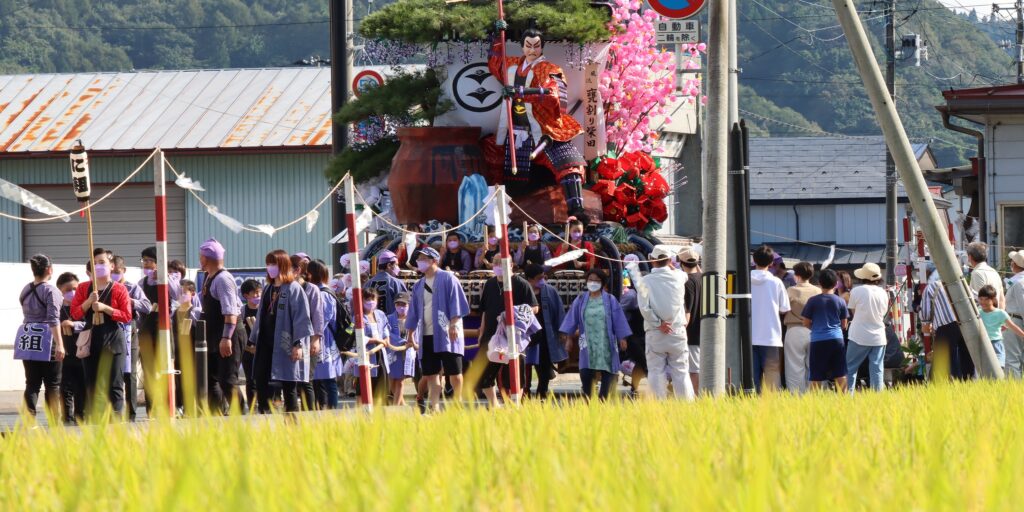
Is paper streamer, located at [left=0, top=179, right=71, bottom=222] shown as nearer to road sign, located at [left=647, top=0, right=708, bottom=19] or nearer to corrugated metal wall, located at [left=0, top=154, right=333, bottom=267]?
road sign, located at [left=647, top=0, right=708, bottom=19]

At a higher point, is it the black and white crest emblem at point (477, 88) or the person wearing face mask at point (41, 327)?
the black and white crest emblem at point (477, 88)

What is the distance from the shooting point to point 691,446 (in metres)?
4.55

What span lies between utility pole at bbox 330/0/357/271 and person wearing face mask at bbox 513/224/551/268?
13.2ft

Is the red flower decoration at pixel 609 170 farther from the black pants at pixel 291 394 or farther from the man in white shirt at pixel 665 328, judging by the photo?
the black pants at pixel 291 394

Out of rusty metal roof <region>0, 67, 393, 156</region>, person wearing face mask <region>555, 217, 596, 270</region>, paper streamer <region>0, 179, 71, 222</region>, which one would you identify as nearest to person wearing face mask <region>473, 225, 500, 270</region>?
person wearing face mask <region>555, 217, 596, 270</region>

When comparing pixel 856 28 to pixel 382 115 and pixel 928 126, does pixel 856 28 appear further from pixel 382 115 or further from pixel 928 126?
pixel 928 126

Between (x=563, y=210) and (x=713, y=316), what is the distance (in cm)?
606

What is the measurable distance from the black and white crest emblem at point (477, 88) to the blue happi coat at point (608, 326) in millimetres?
5049

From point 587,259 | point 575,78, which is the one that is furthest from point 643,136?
point 587,259

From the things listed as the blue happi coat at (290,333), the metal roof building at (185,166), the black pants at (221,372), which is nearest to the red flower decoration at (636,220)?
the black pants at (221,372)

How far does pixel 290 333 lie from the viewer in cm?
1245

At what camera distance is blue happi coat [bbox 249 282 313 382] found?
40.6 ft

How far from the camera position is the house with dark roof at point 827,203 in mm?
58781

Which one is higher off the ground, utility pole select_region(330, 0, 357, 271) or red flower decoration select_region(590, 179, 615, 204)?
utility pole select_region(330, 0, 357, 271)
